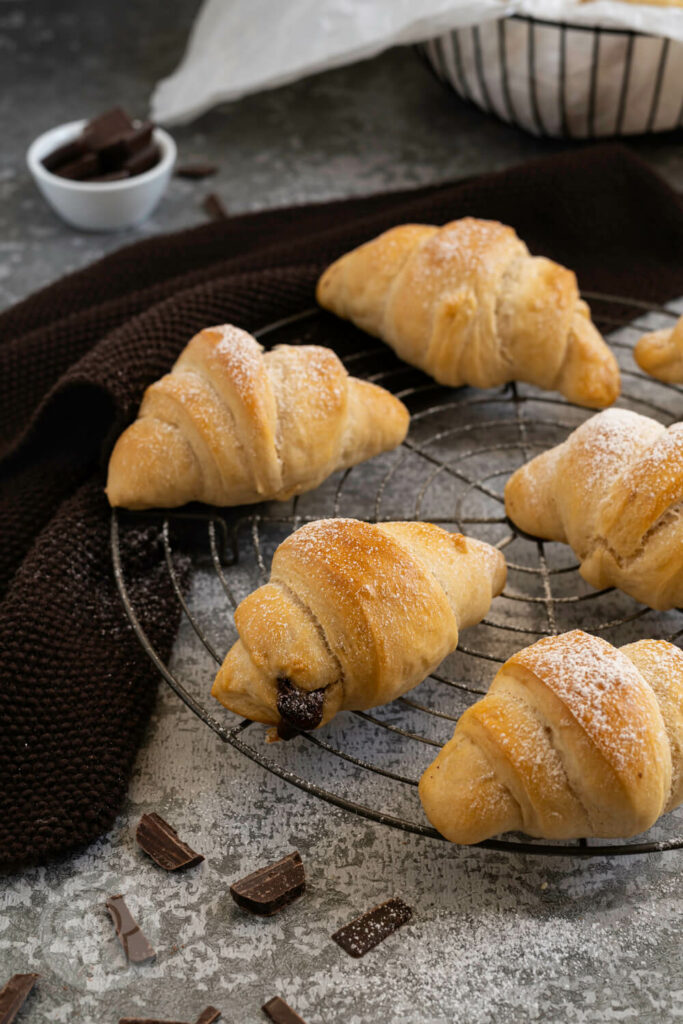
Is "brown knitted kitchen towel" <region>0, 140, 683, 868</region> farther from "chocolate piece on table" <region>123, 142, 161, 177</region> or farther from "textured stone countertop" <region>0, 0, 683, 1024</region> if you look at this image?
"chocolate piece on table" <region>123, 142, 161, 177</region>

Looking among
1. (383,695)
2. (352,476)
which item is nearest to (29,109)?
(352,476)

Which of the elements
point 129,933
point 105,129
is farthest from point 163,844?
point 105,129

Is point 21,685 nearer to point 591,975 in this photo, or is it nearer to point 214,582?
point 214,582

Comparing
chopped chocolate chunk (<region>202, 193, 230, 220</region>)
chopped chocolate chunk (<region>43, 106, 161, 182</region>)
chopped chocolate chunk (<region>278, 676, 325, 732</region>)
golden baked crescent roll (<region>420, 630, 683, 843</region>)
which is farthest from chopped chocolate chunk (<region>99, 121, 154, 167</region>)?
golden baked crescent roll (<region>420, 630, 683, 843</region>)

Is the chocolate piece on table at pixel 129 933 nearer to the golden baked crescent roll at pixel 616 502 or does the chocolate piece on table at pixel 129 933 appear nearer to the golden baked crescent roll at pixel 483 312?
the golden baked crescent roll at pixel 616 502

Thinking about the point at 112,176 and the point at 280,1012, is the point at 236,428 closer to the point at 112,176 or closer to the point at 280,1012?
the point at 280,1012
